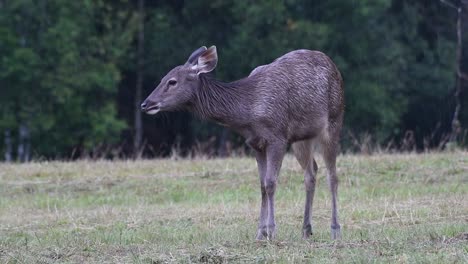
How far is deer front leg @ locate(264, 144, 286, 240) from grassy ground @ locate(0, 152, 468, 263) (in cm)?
21

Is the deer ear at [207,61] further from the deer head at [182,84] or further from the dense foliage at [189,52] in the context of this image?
the dense foliage at [189,52]

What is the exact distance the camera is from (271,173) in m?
12.5

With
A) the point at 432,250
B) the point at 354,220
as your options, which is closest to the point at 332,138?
the point at 354,220

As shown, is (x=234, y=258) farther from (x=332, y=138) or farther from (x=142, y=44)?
(x=142, y=44)

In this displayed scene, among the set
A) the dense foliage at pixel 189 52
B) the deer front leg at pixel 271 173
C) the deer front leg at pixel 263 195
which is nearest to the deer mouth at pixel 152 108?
the deer front leg at pixel 263 195

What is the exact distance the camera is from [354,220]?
1397cm

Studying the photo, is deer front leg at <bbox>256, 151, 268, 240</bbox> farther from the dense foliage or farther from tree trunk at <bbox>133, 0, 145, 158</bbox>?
tree trunk at <bbox>133, 0, 145, 158</bbox>

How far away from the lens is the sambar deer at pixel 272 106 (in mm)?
12523

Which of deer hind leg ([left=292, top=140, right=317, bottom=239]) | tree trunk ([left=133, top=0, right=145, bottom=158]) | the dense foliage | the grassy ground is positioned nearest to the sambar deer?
deer hind leg ([left=292, top=140, right=317, bottom=239])

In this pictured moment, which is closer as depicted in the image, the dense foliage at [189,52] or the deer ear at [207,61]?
the deer ear at [207,61]

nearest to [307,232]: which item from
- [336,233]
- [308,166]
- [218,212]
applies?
[336,233]

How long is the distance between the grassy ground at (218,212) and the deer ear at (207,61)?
188cm

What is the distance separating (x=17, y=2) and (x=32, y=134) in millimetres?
4520

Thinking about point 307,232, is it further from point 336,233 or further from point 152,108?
point 152,108
